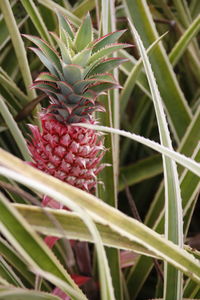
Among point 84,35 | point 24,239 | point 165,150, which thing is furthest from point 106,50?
point 24,239

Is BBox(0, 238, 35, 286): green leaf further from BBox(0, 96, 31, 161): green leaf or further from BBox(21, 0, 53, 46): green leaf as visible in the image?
BBox(21, 0, 53, 46): green leaf

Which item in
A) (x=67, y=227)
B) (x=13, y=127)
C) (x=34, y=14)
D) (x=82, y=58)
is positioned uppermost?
(x=34, y=14)

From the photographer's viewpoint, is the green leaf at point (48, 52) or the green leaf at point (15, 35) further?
the green leaf at point (15, 35)

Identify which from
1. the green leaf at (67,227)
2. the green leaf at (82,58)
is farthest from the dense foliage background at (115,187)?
the green leaf at (82,58)

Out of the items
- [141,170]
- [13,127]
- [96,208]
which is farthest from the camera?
[141,170]

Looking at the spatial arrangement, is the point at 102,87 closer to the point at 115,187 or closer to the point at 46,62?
the point at 46,62

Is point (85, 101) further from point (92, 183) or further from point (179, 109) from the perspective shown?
point (179, 109)

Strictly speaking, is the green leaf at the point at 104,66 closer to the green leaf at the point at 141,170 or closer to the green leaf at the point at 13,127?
the green leaf at the point at 13,127

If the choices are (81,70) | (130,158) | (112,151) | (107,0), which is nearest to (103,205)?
(81,70)

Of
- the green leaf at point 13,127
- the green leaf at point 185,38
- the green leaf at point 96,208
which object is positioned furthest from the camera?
the green leaf at point 185,38
